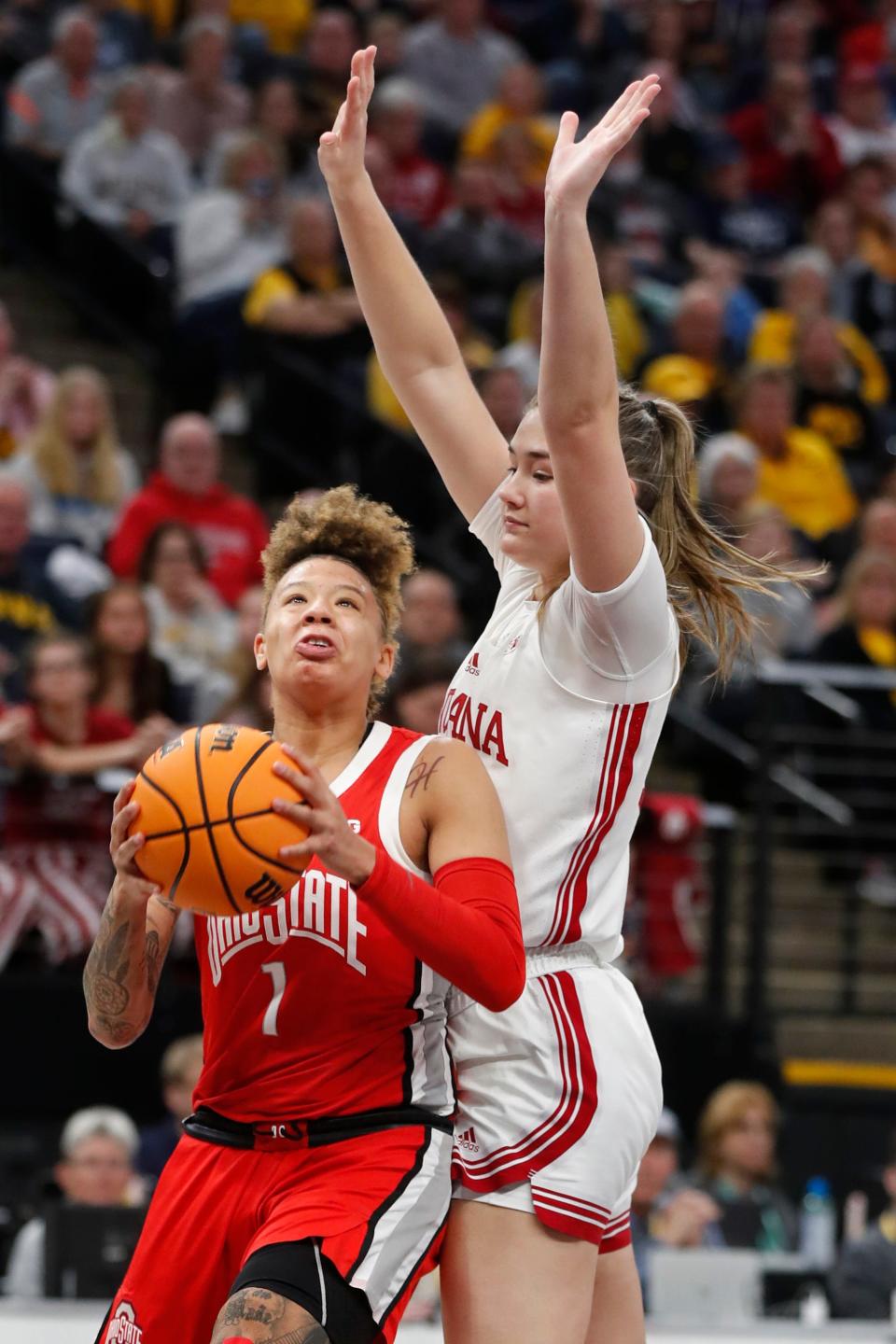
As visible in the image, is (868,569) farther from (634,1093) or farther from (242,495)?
(634,1093)

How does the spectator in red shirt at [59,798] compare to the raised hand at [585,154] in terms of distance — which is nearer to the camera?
the raised hand at [585,154]

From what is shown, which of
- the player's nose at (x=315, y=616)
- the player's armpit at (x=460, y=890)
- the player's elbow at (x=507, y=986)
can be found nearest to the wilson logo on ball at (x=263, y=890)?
the player's armpit at (x=460, y=890)

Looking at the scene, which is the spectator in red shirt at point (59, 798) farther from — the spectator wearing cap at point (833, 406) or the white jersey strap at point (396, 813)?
the spectator wearing cap at point (833, 406)

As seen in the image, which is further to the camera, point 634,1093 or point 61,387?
point 61,387

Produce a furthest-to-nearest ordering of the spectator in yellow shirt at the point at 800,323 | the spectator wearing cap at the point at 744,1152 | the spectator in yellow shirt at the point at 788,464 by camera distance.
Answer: the spectator in yellow shirt at the point at 800,323 < the spectator in yellow shirt at the point at 788,464 < the spectator wearing cap at the point at 744,1152

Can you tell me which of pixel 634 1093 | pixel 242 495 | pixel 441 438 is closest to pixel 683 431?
pixel 441 438

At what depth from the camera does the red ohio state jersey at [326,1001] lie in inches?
126

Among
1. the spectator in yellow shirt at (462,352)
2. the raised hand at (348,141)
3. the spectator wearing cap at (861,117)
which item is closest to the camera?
the raised hand at (348,141)

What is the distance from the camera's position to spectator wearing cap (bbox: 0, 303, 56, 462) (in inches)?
345

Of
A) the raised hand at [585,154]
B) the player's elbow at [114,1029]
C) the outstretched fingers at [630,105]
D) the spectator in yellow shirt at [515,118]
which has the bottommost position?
the player's elbow at [114,1029]

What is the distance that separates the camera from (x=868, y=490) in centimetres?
1024

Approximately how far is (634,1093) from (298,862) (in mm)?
797

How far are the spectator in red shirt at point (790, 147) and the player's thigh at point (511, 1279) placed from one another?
34.1 ft

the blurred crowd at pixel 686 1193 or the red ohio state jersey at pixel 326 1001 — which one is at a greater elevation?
the red ohio state jersey at pixel 326 1001
